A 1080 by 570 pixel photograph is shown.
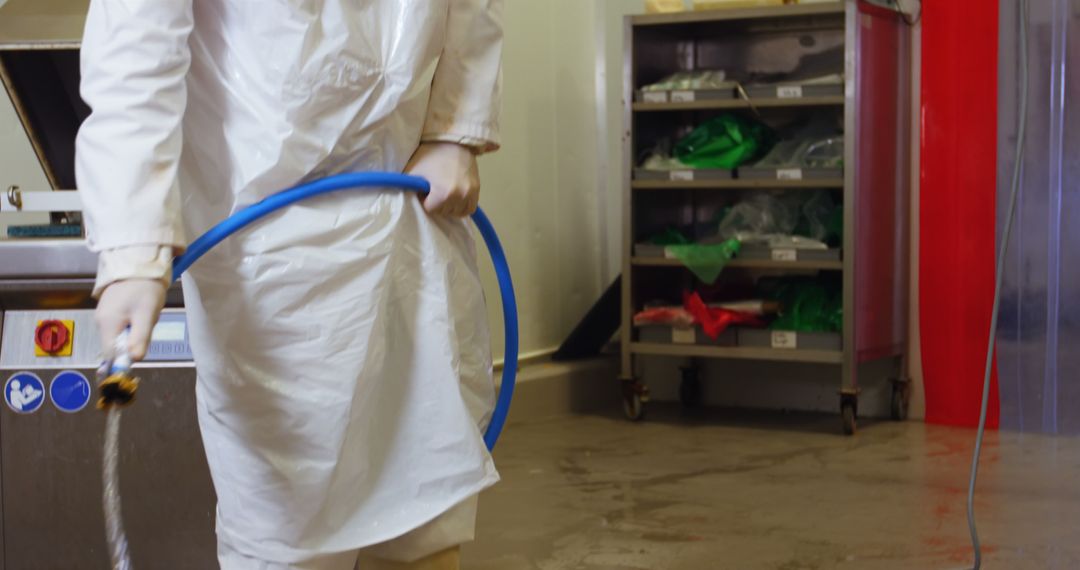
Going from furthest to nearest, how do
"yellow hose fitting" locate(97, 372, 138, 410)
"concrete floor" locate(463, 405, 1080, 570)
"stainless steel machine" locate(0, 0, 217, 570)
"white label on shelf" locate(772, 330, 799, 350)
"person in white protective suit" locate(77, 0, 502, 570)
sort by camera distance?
"white label on shelf" locate(772, 330, 799, 350), "concrete floor" locate(463, 405, 1080, 570), "stainless steel machine" locate(0, 0, 217, 570), "person in white protective suit" locate(77, 0, 502, 570), "yellow hose fitting" locate(97, 372, 138, 410)

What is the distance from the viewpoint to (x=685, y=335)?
365cm

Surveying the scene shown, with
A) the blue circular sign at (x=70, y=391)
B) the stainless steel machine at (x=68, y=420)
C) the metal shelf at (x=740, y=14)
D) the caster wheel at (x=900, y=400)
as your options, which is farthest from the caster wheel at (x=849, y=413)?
the blue circular sign at (x=70, y=391)

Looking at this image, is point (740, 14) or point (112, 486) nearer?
point (112, 486)

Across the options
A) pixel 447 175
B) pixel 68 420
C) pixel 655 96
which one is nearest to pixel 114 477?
pixel 447 175

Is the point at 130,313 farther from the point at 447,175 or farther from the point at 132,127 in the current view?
the point at 447,175

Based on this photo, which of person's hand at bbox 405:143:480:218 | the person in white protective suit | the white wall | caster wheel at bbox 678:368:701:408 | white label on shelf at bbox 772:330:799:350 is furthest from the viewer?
caster wheel at bbox 678:368:701:408

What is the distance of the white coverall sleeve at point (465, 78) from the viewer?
137cm

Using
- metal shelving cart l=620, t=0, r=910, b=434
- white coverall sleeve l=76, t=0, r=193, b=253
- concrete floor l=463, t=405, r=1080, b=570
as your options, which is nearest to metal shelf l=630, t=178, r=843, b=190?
metal shelving cart l=620, t=0, r=910, b=434

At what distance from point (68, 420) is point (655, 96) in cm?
227

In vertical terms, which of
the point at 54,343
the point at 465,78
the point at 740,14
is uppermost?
the point at 740,14

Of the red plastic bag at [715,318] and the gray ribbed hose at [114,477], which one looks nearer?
the gray ribbed hose at [114,477]

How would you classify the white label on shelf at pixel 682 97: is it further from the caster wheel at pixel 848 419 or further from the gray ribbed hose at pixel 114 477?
the gray ribbed hose at pixel 114 477

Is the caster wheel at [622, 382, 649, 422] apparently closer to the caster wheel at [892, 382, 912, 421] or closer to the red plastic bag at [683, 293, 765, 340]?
the red plastic bag at [683, 293, 765, 340]

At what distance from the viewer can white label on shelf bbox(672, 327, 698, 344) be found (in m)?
3.65
